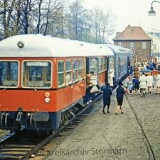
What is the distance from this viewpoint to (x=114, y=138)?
13688 millimetres

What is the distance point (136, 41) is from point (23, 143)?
87506mm

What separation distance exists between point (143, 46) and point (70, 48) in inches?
3345

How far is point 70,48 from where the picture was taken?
51.2ft

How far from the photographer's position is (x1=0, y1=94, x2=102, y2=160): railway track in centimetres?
1208

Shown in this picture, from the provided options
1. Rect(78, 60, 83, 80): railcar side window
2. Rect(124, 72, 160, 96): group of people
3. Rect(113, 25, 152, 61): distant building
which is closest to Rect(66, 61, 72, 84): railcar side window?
Rect(78, 60, 83, 80): railcar side window

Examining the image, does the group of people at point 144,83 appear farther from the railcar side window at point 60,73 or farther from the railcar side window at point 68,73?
the railcar side window at point 60,73

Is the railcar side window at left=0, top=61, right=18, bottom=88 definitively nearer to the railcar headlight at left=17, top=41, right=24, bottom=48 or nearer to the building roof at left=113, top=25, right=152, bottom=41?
the railcar headlight at left=17, top=41, right=24, bottom=48

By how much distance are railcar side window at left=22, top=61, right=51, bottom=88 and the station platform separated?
1912mm

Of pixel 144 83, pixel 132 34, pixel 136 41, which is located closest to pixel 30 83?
pixel 144 83

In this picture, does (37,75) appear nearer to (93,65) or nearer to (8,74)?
(8,74)

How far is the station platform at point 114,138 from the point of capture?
1155 cm

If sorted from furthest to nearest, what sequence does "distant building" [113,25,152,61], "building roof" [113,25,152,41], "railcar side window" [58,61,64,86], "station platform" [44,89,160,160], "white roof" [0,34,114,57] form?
"building roof" [113,25,152,41] < "distant building" [113,25,152,61] < "railcar side window" [58,61,64,86] < "white roof" [0,34,114,57] < "station platform" [44,89,160,160]

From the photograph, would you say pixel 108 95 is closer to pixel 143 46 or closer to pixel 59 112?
pixel 59 112

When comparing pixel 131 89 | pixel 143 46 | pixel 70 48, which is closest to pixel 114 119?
pixel 70 48
